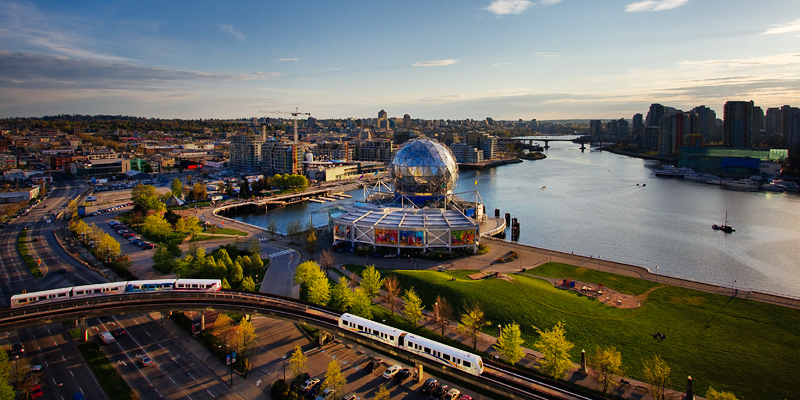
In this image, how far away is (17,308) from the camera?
1609cm

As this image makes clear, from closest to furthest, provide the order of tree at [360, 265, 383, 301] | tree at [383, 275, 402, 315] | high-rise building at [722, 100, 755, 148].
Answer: tree at [383, 275, 402, 315]
tree at [360, 265, 383, 301]
high-rise building at [722, 100, 755, 148]

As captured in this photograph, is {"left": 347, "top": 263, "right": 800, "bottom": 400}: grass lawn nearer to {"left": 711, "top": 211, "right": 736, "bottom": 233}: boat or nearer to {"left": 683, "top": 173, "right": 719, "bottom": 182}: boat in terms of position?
{"left": 711, "top": 211, "right": 736, "bottom": 233}: boat

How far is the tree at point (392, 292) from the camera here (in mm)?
19281

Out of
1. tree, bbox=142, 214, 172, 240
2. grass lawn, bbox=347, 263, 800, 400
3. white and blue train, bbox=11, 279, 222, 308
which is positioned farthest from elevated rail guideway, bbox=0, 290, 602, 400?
tree, bbox=142, 214, 172, 240

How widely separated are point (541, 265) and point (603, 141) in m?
181

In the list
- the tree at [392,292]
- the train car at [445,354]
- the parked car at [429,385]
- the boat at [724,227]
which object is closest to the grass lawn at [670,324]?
the tree at [392,292]

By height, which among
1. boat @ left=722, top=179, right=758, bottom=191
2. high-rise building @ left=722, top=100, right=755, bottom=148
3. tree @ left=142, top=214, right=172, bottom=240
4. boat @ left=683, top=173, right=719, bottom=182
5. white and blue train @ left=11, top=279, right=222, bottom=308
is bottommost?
white and blue train @ left=11, top=279, right=222, bottom=308

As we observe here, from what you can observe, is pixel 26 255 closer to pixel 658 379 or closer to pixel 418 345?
pixel 418 345

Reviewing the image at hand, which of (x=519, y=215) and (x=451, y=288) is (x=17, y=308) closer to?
(x=451, y=288)

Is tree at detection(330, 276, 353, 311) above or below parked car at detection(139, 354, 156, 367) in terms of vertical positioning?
above

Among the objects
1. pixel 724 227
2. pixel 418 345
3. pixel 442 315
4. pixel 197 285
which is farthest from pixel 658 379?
pixel 724 227

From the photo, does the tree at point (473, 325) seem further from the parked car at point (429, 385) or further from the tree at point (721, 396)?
the tree at point (721, 396)

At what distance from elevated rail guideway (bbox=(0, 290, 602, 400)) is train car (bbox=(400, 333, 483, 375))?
22 centimetres

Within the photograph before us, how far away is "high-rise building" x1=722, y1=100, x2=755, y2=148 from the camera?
101 m
